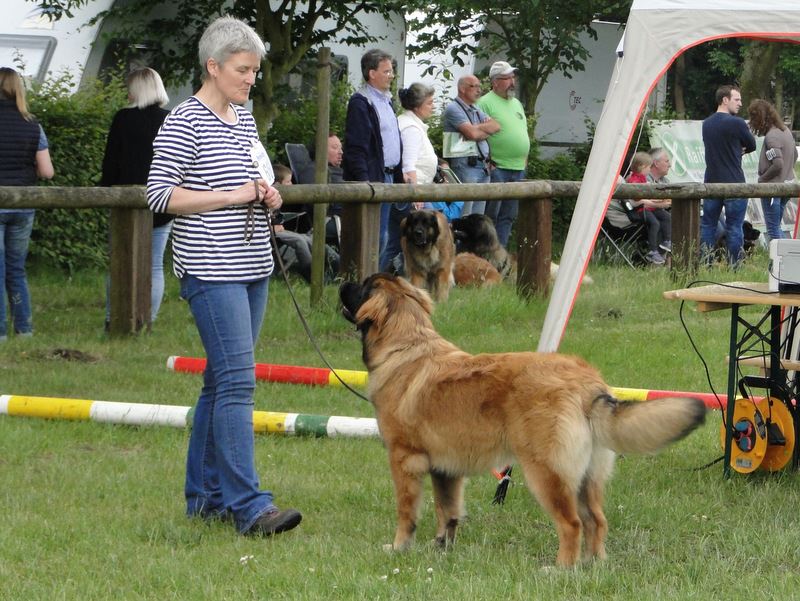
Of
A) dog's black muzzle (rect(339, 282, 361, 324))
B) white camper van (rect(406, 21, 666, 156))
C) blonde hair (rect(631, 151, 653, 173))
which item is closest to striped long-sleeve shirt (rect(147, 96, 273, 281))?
dog's black muzzle (rect(339, 282, 361, 324))

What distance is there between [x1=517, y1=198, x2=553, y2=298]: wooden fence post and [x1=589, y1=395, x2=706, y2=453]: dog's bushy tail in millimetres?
6362

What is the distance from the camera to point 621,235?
1470 cm

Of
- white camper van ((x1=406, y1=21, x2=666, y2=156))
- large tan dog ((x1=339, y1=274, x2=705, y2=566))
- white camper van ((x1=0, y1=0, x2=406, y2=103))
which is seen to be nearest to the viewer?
large tan dog ((x1=339, y1=274, x2=705, y2=566))

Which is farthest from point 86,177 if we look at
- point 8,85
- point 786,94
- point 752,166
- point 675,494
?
point 786,94

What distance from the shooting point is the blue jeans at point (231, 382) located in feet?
15.1

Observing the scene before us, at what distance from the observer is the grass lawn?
4.09 metres

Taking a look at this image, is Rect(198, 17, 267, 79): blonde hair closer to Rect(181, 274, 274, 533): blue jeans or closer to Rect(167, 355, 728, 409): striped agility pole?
Rect(181, 274, 274, 533): blue jeans

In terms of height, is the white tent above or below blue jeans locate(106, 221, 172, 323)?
above

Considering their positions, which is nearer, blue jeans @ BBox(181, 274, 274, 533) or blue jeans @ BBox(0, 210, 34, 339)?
blue jeans @ BBox(181, 274, 274, 533)

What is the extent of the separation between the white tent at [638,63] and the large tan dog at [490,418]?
3.73 feet

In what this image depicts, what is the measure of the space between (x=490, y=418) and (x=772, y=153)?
33.9 feet

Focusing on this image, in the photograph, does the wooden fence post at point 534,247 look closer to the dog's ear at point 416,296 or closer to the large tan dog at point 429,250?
the large tan dog at point 429,250

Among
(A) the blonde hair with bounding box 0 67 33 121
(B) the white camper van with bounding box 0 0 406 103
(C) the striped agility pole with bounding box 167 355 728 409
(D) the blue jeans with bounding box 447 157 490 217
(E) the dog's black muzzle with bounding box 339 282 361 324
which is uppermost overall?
(B) the white camper van with bounding box 0 0 406 103

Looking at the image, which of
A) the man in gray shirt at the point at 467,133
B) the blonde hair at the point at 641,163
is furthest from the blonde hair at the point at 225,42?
the blonde hair at the point at 641,163
